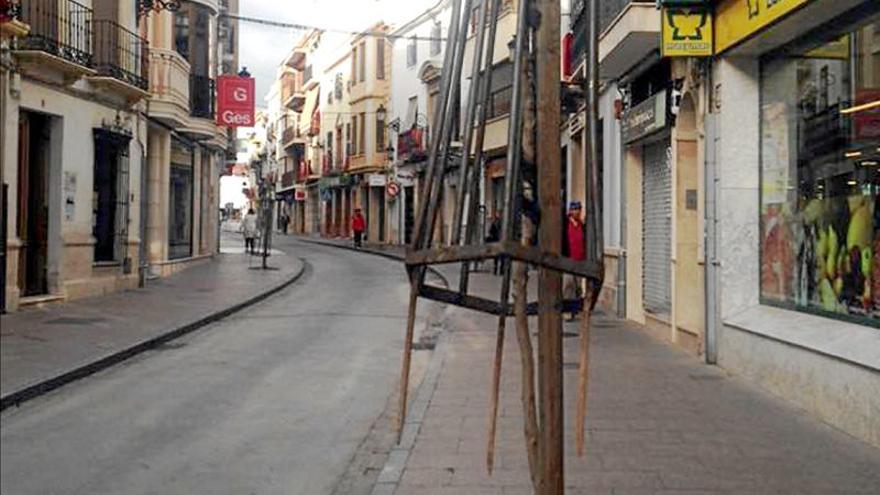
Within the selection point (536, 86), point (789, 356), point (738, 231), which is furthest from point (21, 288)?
point (738, 231)

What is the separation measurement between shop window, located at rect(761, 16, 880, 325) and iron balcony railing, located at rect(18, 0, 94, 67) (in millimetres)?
5968

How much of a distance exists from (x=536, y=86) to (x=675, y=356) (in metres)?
8.45

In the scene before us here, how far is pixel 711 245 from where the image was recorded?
927 cm

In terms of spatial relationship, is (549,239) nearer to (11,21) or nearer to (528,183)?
(528,183)

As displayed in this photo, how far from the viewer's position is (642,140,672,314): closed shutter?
39.6ft

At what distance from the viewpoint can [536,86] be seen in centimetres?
216

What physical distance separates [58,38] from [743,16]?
747cm

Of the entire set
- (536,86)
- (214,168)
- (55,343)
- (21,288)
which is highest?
(214,168)

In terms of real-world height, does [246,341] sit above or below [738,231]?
below

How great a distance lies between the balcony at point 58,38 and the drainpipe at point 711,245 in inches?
309

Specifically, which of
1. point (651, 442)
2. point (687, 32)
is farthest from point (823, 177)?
point (651, 442)

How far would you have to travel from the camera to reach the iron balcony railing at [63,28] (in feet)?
6.27

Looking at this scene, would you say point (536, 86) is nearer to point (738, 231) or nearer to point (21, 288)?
point (21, 288)

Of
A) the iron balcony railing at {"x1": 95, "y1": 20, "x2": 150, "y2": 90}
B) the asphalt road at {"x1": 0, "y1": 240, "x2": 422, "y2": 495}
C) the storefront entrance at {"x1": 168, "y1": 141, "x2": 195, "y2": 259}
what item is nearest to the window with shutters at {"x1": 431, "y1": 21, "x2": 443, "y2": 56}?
the storefront entrance at {"x1": 168, "y1": 141, "x2": 195, "y2": 259}
